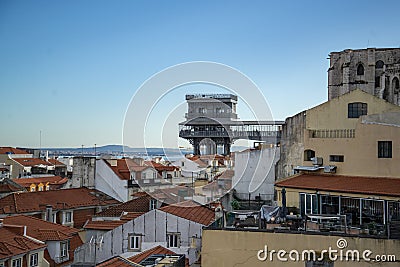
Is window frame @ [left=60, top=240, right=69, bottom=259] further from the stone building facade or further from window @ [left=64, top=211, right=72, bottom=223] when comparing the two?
the stone building facade

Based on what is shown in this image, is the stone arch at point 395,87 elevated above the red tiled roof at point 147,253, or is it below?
above

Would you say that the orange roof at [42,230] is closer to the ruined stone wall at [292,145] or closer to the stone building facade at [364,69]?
the ruined stone wall at [292,145]

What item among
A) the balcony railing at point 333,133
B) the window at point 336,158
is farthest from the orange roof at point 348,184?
the balcony railing at point 333,133

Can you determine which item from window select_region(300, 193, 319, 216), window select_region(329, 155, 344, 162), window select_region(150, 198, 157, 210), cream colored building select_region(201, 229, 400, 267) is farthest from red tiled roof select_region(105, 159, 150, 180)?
cream colored building select_region(201, 229, 400, 267)

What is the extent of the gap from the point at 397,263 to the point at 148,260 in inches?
266

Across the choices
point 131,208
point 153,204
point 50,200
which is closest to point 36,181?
point 50,200

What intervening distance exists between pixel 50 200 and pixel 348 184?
21674 millimetres

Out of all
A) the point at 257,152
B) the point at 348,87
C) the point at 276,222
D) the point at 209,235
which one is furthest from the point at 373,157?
the point at 348,87

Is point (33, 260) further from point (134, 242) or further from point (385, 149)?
point (385, 149)

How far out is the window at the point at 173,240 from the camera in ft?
55.6

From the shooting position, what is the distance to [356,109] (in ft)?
66.3

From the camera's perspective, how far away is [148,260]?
13.6 m

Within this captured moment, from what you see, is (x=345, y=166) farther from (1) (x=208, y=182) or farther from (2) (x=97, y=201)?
(2) (x=97, y=201)

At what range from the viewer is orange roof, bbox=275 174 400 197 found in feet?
47.2
